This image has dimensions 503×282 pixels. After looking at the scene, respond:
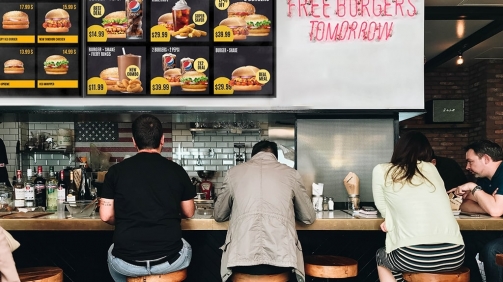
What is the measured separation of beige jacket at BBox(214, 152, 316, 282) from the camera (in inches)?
106

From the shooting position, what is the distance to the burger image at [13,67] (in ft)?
12.3

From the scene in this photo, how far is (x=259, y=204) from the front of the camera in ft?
8.94

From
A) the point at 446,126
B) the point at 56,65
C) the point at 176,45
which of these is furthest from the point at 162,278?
the point at 446,126

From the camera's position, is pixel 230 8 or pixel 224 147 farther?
pixel 224 147

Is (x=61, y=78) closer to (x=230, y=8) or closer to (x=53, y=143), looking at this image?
(x=230, y=8)

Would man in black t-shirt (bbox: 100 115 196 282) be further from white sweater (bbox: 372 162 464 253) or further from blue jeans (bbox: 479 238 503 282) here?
blue jeans (bbox: 479 238 503 282)

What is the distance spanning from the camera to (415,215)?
8.81 feet

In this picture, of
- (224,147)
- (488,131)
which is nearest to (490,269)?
(224,147)

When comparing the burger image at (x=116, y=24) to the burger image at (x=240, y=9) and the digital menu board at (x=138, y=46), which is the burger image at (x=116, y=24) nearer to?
the digital menu board at (x=138, y=46)

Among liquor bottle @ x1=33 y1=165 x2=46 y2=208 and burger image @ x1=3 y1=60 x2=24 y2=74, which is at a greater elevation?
burger image @ x1=3 y1=60 x2=24 y2=74

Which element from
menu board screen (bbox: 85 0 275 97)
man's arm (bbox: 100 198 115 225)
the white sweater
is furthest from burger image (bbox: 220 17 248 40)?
man's arm (bbox: 100 198 115 225)

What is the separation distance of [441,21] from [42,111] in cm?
443

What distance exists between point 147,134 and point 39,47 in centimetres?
169

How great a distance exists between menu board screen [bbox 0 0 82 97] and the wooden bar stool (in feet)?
4.95
